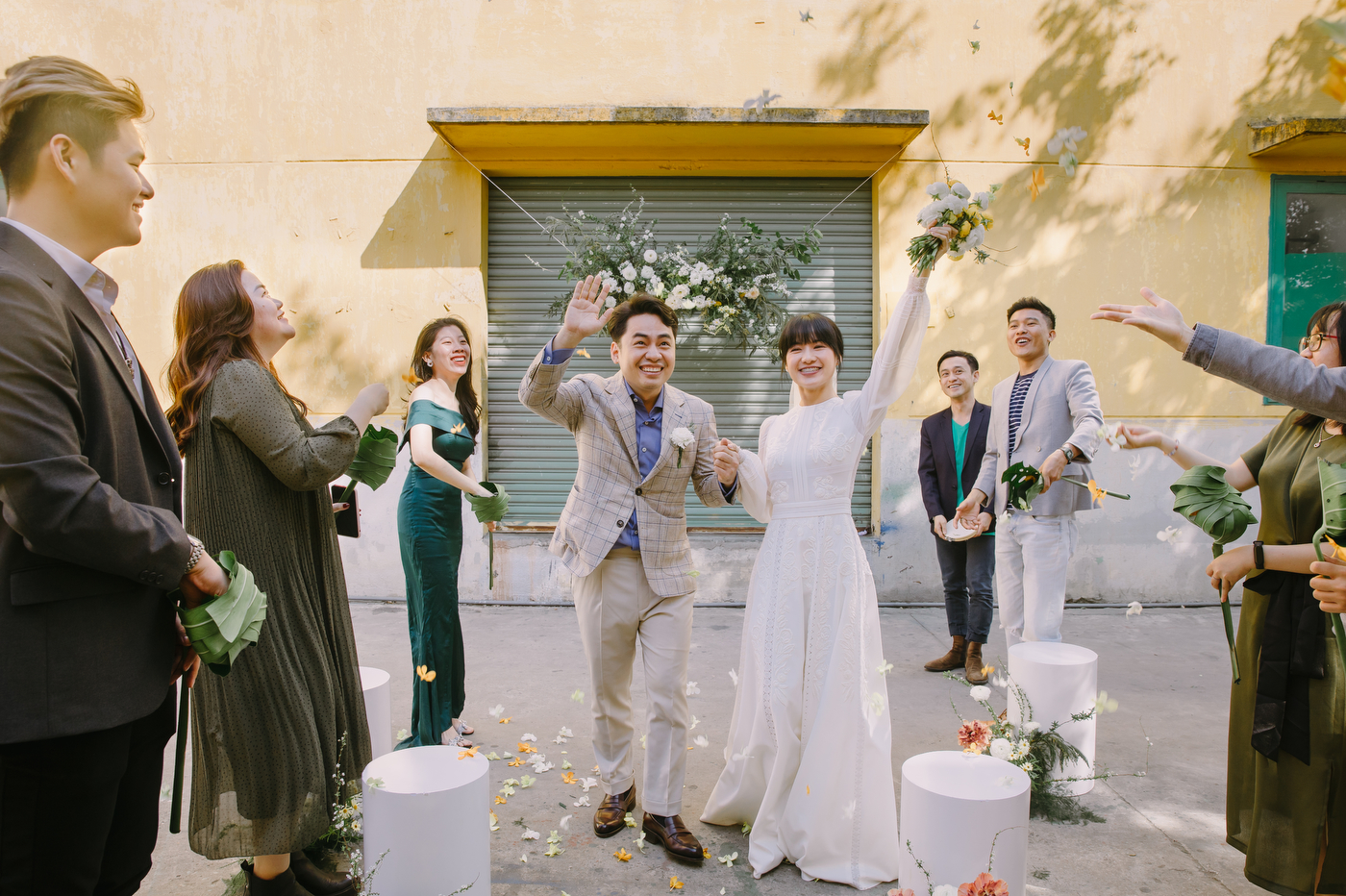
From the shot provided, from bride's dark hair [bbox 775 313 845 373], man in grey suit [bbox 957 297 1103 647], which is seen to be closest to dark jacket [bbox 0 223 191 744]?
bride's dark hair [bbox 775 313 845 373]

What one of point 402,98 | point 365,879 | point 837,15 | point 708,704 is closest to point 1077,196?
point 837,15

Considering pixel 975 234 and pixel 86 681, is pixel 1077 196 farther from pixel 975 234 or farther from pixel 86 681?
pixel 86 681

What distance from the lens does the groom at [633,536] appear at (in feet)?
9.74

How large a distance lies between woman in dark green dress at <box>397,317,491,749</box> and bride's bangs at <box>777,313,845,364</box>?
1.60 metres

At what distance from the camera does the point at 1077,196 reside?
653 cm

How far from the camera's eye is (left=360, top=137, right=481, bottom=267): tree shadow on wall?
6.52 metres

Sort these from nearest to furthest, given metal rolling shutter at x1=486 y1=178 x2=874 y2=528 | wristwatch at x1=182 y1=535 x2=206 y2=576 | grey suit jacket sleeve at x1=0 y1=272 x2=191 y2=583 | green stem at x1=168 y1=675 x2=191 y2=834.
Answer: grey suit jacket sleeve at x1=0 y1=272 x2=191 y2=583
wristwatch at x1=182 y1=535 x2=206 y2=576
green stem at x1=168 y1=675 x2=191 y2=834
metal rolling shutter at x1=486 y1=178 x2=874 y2=528

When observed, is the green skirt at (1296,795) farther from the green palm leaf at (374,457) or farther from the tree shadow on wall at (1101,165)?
the tree shadow on wall at (1101,165)

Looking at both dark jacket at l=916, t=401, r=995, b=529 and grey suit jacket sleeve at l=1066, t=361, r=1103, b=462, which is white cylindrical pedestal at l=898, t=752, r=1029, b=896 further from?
dark jacket at l=916, t=401, r=995, b=529

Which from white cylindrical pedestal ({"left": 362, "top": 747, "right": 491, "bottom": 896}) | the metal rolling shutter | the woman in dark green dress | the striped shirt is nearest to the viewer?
white cylindrical pedestal ({"left": 362, "top": 747, "right": 491, "bottom": 896})

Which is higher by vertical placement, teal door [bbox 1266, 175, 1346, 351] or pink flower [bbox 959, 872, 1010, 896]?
teal door [bbox 1266, 175, 1346, 351]

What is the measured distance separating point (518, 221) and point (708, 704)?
14.7 feet

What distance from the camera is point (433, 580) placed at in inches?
144

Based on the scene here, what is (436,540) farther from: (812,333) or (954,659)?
(954,659)
